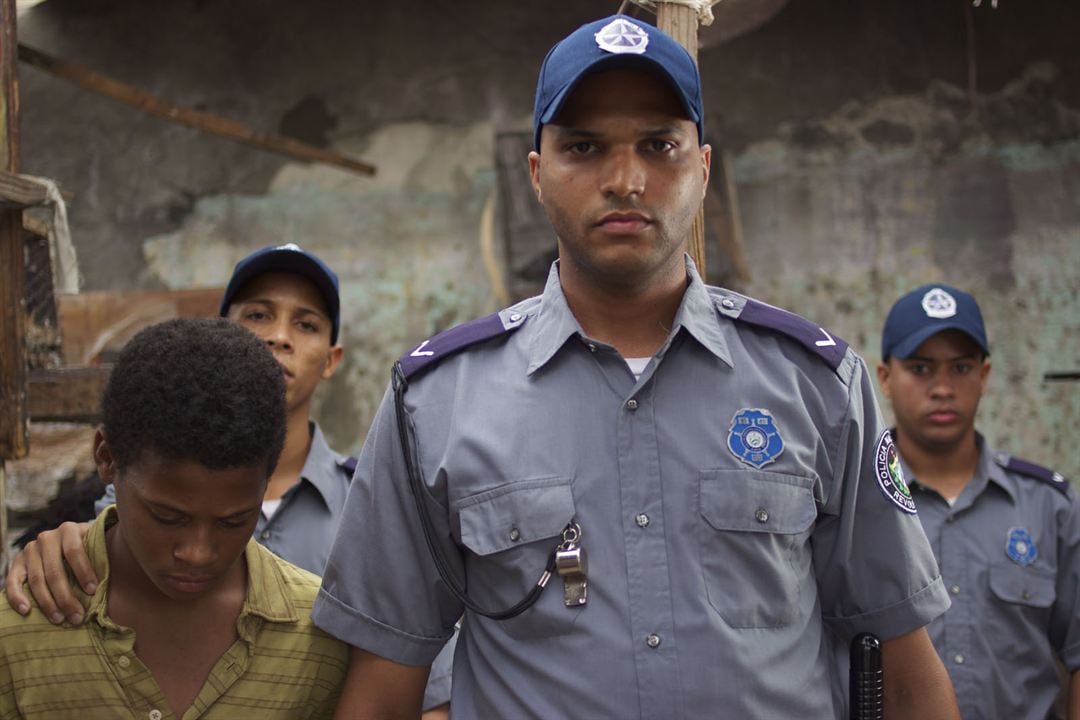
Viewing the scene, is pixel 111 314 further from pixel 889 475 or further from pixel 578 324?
pixel 889 475

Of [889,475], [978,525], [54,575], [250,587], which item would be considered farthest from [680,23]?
[978,525]

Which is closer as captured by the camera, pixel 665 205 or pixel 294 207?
pixel 665 205

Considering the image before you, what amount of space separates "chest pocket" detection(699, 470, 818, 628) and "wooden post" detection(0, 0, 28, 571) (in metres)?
1.95

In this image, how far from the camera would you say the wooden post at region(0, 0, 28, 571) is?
117 inches

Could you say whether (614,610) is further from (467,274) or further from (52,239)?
(467,274)

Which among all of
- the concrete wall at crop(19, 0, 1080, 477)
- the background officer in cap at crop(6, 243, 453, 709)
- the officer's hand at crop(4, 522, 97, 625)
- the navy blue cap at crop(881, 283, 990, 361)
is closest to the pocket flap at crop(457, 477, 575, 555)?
the officer's hand at crop(4, 522, 97, 625)

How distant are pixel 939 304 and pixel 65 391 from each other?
263 cm

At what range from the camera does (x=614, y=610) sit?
1737 millimetres

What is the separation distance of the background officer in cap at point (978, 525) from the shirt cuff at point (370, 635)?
169 centimetres

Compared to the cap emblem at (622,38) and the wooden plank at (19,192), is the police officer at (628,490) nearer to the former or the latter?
the cap emblem at (622,38)

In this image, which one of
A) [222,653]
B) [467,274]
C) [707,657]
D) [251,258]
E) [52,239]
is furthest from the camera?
[467,274]

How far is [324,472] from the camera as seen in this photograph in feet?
9.39

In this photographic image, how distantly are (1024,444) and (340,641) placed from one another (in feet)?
14.4

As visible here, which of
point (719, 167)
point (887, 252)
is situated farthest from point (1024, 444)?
point (719, 167)
